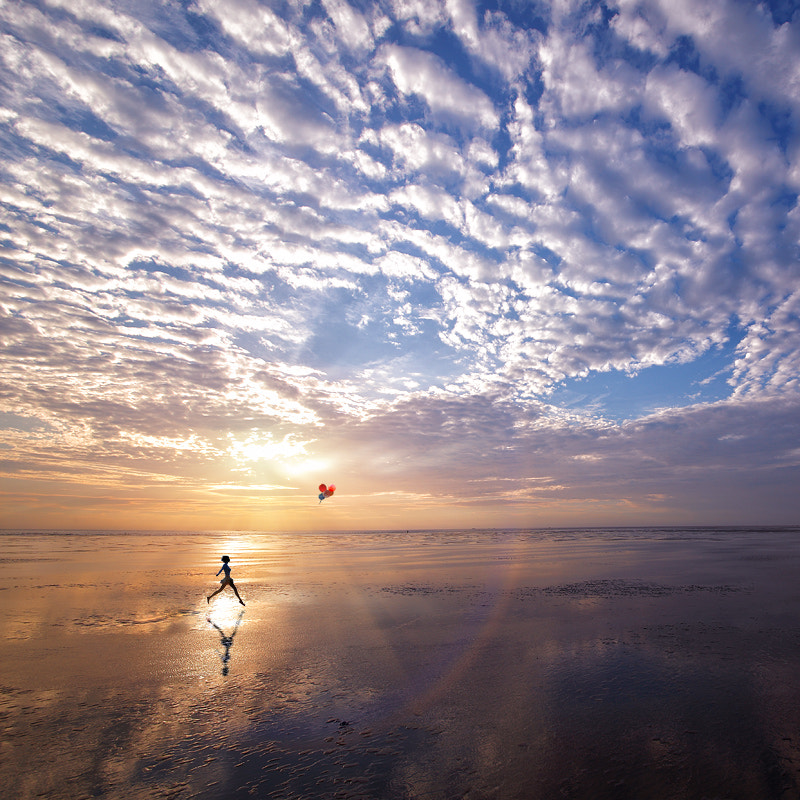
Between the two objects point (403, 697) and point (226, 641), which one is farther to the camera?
point (226, 641)

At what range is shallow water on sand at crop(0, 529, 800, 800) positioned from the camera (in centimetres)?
689

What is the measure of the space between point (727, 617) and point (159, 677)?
19.2 m

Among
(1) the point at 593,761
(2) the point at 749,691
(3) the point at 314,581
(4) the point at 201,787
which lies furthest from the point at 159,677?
(3) the point at 314,581

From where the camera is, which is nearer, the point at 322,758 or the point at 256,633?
the point at 322,758

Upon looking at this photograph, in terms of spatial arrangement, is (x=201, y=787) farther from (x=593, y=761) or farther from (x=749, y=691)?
(x=749, y=691)

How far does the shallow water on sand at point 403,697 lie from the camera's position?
6.89 m

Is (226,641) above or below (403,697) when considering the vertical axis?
above

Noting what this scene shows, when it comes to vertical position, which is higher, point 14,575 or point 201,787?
point 14,575

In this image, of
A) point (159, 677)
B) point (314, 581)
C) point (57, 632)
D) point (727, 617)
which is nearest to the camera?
point (159, 677)

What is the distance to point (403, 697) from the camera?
9.98 metres

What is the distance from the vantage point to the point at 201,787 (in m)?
6.62

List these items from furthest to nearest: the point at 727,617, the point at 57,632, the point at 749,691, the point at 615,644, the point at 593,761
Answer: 1. the point at 727,617
2. the point at 57,632
3. the point at 615,644
4. the point at 749,691
5. the point at 593,761

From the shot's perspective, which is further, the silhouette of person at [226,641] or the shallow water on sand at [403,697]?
the silhouette of person at [226,641]

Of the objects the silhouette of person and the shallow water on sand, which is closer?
the shallow water on sand
